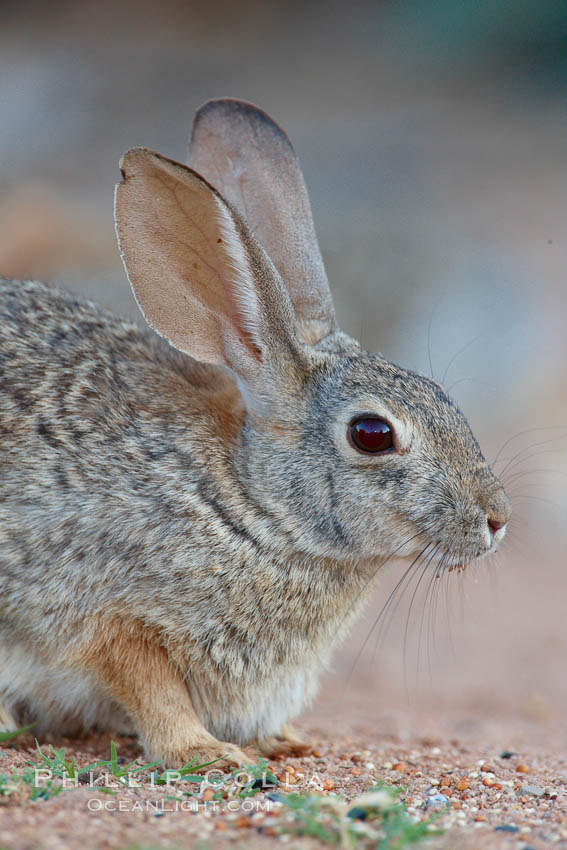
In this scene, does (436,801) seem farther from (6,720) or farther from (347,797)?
(6,720)

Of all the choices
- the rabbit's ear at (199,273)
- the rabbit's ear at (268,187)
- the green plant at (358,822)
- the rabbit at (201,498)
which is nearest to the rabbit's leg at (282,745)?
the rabbit at (201,498)

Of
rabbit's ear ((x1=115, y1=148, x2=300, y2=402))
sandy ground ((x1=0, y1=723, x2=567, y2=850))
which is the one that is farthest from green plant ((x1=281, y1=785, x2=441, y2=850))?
rabbit's ear ((x1=115, y1=148, x2=300, y2=402))

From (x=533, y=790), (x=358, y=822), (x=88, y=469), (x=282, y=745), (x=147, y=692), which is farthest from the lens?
(x=282, y=745)

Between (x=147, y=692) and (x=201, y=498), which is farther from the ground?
(x=201, y=498)

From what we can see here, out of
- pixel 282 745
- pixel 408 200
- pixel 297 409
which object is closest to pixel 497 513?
pixel 297 409

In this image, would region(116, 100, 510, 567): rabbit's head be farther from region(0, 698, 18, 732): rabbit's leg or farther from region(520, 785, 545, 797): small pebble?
region(0, 698, 18, 732): rabbit's leg

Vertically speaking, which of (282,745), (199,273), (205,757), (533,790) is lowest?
(205,757)
